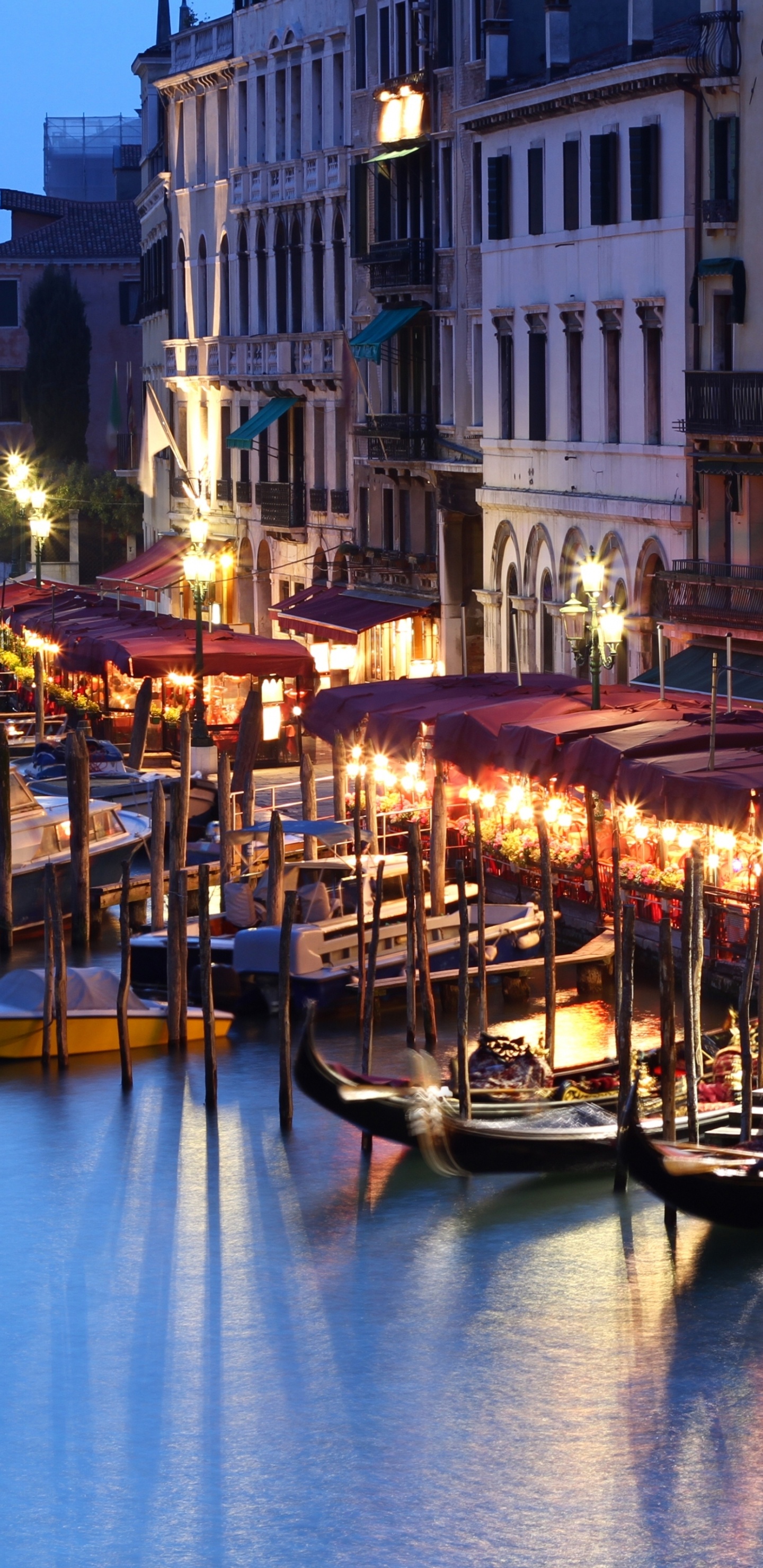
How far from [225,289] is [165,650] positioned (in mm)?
17736

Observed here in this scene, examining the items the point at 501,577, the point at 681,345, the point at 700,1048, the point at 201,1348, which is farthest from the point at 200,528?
the point at 201,1348

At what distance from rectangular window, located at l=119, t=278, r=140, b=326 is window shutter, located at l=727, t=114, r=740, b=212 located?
1731 inches

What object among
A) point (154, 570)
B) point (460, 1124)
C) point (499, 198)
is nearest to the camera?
point (460, 1124)

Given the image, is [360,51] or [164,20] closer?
[360,51]

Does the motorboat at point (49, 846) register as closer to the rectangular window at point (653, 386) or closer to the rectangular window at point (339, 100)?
the rectangular window at point (653, 386)

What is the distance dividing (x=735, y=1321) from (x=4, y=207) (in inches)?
2615

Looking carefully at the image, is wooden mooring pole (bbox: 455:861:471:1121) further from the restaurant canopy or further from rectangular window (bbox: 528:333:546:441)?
the restaurant canopy

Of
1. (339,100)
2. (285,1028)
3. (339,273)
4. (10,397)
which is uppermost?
(339,100)

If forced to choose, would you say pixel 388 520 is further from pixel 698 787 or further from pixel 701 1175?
pixel 701 1175

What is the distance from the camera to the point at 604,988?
29.8 meters

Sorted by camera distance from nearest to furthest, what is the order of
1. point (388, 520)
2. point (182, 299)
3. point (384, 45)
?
Answer: point (384, 45) < point (388, 520) < point (182, 299)

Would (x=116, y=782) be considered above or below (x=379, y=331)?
below

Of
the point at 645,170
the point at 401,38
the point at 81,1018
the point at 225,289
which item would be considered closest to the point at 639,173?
the point at 645,170

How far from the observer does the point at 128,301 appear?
7819 cm
